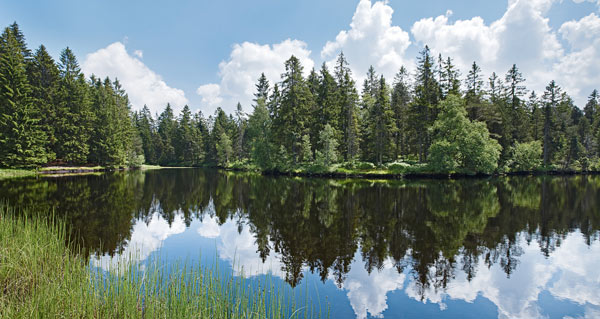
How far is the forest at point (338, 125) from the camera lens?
38031 mm

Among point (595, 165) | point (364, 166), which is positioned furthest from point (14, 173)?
point (595, 165)

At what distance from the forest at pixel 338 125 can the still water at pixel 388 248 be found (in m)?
23.2

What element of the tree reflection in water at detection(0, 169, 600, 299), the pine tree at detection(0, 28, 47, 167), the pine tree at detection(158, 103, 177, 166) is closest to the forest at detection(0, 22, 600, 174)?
the pine tree at detection(0, 28, 47, 167)

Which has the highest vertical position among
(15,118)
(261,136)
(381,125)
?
(381,125)

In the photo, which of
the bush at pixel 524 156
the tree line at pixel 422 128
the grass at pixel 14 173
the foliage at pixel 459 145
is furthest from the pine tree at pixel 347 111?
the grass at pixel 14 173

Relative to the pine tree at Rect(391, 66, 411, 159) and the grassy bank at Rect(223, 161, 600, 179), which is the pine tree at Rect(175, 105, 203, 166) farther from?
the pine tree at Rect(391, 66, 411, 159)

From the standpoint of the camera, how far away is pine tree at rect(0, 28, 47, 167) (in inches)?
1410

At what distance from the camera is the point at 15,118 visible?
36.8m

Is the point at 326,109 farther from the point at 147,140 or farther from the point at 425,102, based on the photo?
the point at 147,140

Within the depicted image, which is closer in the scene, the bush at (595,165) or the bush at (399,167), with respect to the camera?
the bush at (399,167)

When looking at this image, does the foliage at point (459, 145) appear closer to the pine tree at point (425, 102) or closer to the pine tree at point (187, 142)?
the pine tree at point (425, 102)

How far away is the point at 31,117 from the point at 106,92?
25158 mm

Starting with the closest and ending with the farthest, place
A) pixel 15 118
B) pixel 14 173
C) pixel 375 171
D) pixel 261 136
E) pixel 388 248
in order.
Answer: pixel 388 248 < pixel 14 173 < pixel 15 118 < pixel 375 171 < pixel 261 136

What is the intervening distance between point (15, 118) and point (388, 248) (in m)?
49.8
